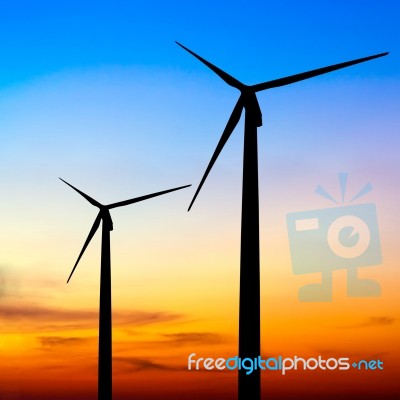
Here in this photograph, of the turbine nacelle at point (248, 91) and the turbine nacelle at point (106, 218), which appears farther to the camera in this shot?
the turbine nacelle at point (106, 218)

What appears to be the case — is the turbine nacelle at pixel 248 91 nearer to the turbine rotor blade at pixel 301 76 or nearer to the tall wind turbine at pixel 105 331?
the turbine rotor blade at pixel 301 76

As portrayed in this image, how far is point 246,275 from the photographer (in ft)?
102

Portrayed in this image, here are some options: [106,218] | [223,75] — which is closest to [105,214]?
[106,218]

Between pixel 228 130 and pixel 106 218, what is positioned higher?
pixel 106 218

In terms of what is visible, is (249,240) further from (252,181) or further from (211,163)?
(211,163)

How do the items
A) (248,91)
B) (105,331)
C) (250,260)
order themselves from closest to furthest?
(250,260), (248,91), (105,331)

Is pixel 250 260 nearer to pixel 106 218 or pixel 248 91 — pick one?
pixel 248 91

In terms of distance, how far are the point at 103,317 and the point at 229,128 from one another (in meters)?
18.2

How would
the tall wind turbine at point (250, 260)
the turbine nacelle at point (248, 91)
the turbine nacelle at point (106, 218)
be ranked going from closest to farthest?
the tall wind turbine at point (250, 260)
the turbine nacelle at point (248, 91)
the turbine nacelle at point (106, 218)

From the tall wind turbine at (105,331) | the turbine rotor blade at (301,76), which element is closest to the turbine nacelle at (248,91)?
the turbine rotor blade at (301,76)

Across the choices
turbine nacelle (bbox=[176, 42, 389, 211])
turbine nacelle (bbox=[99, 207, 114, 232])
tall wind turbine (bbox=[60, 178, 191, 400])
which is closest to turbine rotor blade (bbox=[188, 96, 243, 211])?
turbine nacelle (bbox=[176, 42, 389, 211])

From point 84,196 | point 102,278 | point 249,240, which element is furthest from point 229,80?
point 84,196

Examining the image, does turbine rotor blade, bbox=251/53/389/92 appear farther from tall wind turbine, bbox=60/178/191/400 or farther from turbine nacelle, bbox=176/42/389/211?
tall wind turbine, bbox=60/178/191/400

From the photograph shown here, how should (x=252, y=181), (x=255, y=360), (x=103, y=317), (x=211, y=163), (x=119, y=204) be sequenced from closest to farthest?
(x=255, y=360) < (x=252, y=181) < (x=211, y=163) < (x=103, y=317) < (x=119, y=204)
